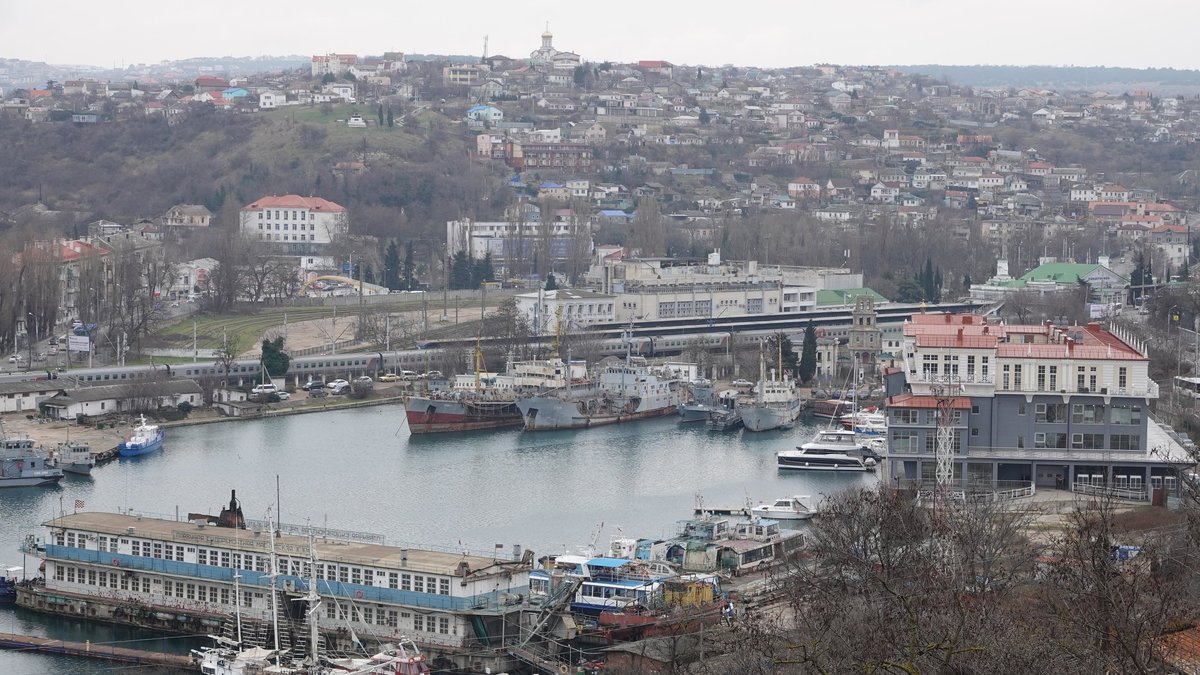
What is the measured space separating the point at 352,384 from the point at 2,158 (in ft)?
103

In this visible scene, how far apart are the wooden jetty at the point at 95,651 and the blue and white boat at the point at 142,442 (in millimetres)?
10374

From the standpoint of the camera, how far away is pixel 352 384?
35281 mm

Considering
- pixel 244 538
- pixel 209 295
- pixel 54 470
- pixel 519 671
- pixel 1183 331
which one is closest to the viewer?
pixel 519 671

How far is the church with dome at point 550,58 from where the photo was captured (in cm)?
8762

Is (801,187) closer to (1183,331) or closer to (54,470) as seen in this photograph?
(1183,331)

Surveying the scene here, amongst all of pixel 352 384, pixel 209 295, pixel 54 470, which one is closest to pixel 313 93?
pixel 209 295

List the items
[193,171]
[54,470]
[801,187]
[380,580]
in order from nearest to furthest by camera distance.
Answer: [380,580] → [54,470] → [193,171] → [801,187]

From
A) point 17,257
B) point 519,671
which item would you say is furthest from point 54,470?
point 17,257

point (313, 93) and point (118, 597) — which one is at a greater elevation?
point (313, 93)

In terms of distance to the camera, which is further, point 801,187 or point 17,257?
point 801,187

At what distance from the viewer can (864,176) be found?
7144 centimetres

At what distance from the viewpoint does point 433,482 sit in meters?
26.2

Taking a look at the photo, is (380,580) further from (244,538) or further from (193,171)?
(193,171)

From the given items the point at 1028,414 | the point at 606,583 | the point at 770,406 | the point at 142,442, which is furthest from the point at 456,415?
the point at 606,583
